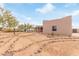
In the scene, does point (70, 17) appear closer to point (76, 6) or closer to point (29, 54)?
point (76, 6)

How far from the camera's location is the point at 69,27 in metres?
3.66

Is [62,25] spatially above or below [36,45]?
above

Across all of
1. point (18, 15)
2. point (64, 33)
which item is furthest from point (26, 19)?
point (64, 33)

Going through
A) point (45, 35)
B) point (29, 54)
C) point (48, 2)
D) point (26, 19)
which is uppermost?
point (48, 2)

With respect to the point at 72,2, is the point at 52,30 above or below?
below

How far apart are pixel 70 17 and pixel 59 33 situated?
300 mm

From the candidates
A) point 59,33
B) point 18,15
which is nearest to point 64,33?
point 59,33

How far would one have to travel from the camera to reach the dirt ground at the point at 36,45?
3613mm

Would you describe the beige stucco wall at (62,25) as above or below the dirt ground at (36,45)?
above

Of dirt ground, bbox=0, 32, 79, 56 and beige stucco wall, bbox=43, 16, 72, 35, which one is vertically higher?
beige stucco wall, bbox=43, 16, 72, 35

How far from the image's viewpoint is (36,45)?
3684 mm

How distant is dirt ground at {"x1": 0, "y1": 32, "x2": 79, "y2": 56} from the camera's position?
11.9 feet

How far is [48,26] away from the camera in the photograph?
12.1 feet

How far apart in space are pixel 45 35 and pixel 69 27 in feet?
1.28
